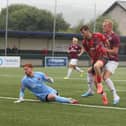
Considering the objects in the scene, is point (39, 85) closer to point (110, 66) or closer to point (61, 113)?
point (110, 66)

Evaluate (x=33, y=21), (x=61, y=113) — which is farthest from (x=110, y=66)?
(x=33, y=21)

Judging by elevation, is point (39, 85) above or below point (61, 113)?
above

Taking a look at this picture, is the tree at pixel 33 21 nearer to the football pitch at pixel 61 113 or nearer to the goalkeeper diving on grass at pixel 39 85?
the goalkeeper diving on grass at pixel 39 85

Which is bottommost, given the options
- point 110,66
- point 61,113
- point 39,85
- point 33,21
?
point 61,113

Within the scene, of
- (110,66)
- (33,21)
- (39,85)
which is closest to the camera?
(39,85)

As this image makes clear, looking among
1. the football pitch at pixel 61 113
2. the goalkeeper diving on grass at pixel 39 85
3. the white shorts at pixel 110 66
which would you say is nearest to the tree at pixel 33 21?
the white shorts at pixel 110 66

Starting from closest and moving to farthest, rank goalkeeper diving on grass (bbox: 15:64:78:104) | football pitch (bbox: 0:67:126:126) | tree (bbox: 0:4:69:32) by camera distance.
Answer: football pitch (bbox: 0:67:126:126)
goalkeeper diving on grass (bbox: 15:64:78:104)
tree (bbox: 0:4:69:32)

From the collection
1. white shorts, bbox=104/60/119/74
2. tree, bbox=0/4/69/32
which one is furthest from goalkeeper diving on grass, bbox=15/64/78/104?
tree, bbox=0/4/69/32

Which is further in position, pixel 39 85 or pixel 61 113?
pixel 39 85

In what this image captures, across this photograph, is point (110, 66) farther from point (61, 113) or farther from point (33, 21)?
point (33, 21)

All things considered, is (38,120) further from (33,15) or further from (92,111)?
(33,15)

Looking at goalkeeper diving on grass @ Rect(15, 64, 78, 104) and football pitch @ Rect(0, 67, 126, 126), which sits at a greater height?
goalkeeper diving on grass @ Rect(15, 64, 78, 104)

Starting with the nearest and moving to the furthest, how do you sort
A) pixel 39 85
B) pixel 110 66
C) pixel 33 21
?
1. pixel 39 85
2. pixel 110 66
3. pixel 33 21

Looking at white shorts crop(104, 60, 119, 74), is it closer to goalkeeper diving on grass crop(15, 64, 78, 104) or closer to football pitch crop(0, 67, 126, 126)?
football pitch crop(0, 67, 126, 126)
